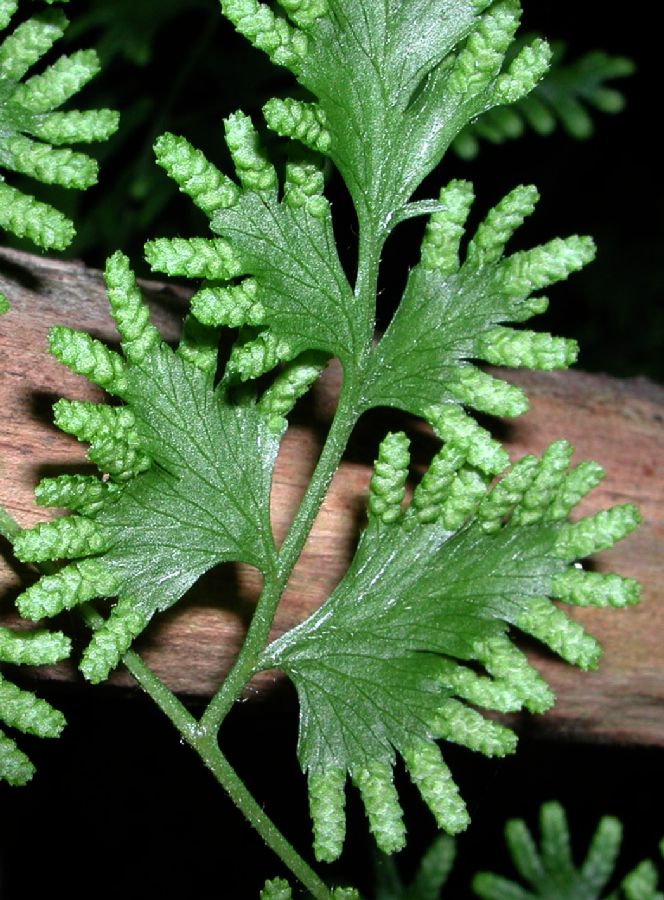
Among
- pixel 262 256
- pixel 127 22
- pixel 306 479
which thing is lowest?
pixel 306 479

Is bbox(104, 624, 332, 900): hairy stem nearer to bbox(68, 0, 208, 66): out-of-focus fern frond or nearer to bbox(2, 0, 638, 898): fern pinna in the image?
bbox(2, 0, 638, 898): fern pinna

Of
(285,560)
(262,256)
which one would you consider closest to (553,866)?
(285,560)

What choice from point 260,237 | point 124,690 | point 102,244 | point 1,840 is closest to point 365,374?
point 260,237

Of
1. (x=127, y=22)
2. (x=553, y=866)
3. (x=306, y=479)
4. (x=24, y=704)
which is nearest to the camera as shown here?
(x=24, y=704)

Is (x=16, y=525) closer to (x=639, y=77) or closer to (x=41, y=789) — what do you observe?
(x=41, y=789)

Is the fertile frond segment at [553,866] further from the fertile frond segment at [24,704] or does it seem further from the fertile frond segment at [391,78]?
the fertile frond segment at [391,78]

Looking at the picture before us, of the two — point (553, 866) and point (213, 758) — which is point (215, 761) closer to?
point (213, 758)

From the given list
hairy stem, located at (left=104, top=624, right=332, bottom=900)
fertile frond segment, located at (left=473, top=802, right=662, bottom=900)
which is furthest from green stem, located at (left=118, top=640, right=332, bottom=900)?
fertile frond segment, located at (left=473, top=802, right=662, bottom=900)
